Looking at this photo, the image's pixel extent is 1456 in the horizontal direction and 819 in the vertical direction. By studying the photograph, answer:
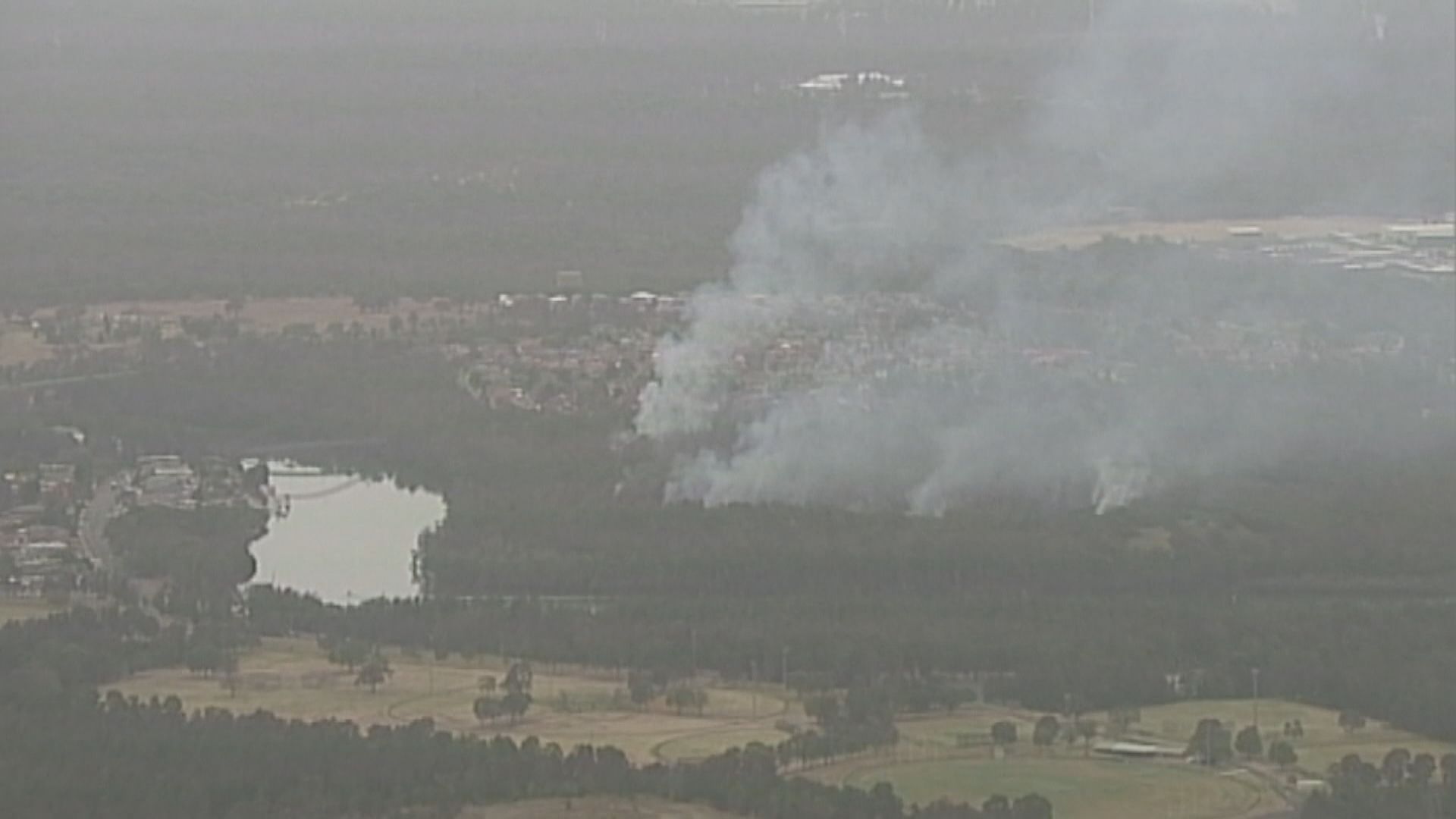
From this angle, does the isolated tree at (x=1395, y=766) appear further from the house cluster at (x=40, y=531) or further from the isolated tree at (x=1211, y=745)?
the house cluster at (x=40, y=531)

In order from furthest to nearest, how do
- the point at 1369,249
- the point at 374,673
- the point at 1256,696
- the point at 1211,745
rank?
Answer: the point at 1369,249 < the point at 374,673 < the point at 1256,696 < the point at 1211,745

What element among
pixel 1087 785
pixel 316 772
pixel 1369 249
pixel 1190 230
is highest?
pixel 1190 230

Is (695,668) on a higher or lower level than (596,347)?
lower

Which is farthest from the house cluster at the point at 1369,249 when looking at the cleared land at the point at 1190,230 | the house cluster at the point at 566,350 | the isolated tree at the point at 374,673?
the isolated tree at the point at 374,673

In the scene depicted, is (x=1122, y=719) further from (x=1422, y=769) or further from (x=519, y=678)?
(x=519, y=678)

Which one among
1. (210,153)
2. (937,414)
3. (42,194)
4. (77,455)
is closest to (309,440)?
(77,455)

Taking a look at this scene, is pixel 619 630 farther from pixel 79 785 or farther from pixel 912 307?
pixel 912 307

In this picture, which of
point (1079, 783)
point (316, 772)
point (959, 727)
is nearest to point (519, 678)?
point (959, 727)
